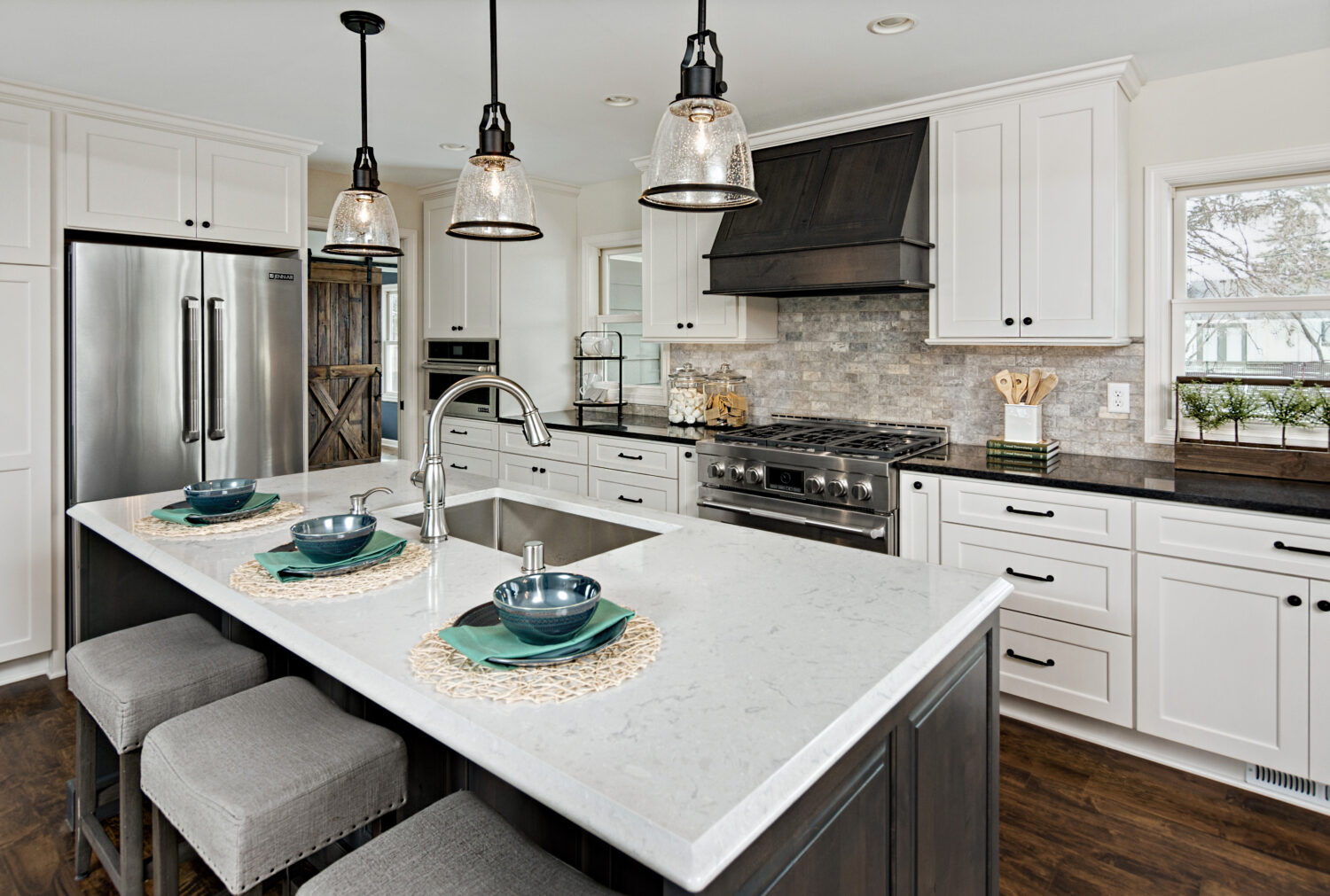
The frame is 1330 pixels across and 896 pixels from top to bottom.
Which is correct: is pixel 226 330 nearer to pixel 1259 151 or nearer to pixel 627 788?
pixel 627 788

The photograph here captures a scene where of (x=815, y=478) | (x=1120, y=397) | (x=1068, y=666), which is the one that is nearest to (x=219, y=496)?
(x=815, y=478)

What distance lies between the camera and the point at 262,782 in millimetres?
1322

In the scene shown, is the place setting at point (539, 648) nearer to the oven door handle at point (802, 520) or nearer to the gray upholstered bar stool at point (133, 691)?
the gray upholstered bar stool at point (133, 691)

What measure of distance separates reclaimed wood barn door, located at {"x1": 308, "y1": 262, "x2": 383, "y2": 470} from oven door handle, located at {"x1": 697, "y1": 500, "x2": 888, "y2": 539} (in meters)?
4.32

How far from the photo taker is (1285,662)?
235 cm

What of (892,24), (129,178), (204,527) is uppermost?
(892,24)

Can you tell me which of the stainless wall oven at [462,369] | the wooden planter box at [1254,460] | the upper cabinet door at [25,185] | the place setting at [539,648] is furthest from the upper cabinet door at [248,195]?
the wooden planter box at [1254,460]

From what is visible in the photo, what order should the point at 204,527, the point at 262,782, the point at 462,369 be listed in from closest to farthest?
the point at 262,782
the point at 204,527
the point at 462,369

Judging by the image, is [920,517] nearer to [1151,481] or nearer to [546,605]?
[1151,481]

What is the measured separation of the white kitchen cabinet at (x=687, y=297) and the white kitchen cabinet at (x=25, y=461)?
268 cm

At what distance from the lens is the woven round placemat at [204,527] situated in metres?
1.97

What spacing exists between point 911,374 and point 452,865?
307cm

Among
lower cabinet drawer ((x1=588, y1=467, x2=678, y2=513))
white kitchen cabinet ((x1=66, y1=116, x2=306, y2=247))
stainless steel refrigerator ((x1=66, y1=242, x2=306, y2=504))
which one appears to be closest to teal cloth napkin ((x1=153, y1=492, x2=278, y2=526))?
stainless steel refrigerator ((x1=66, y1=242, x2=306, y2=504))

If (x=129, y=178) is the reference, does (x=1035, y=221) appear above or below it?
below
